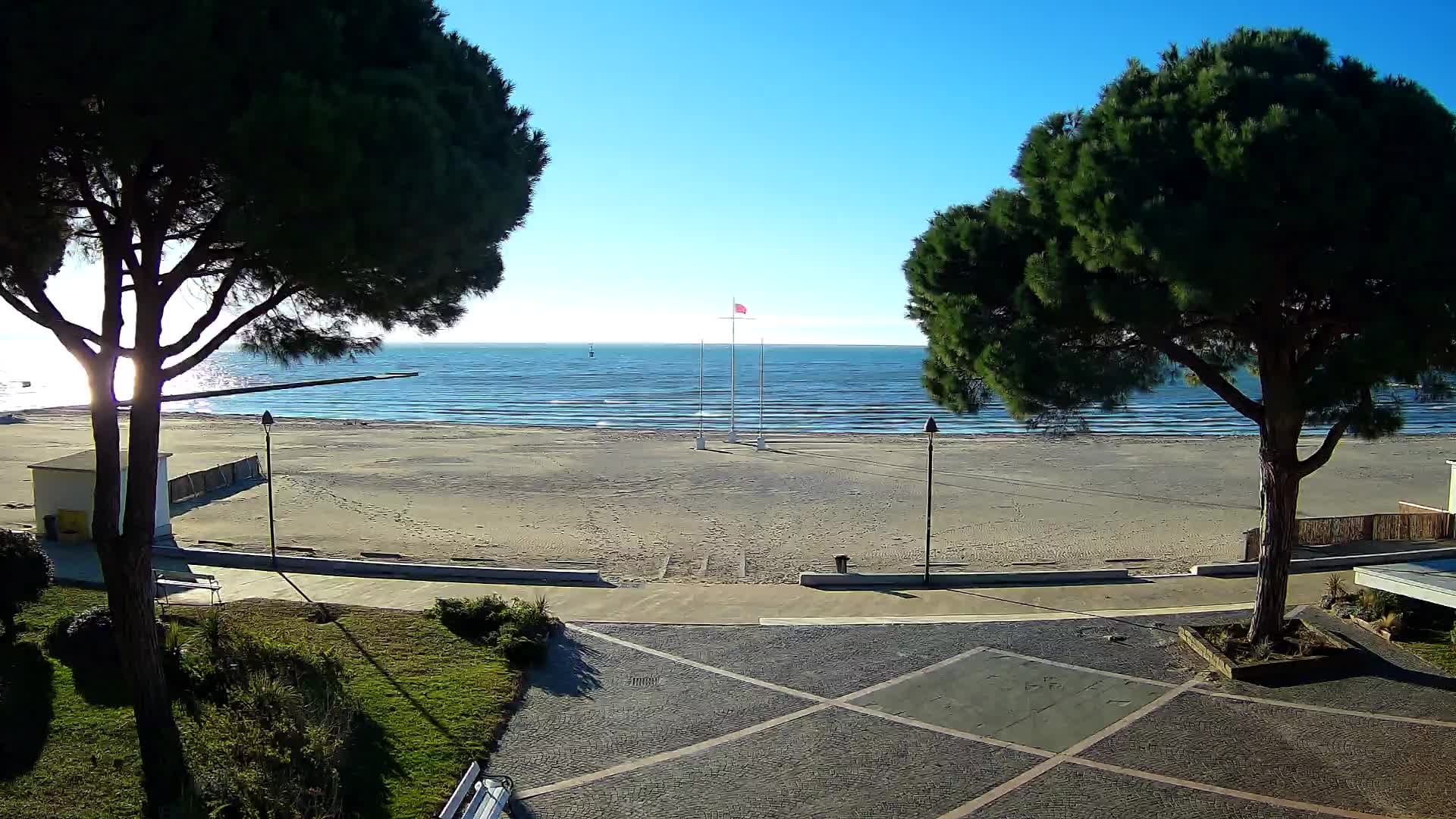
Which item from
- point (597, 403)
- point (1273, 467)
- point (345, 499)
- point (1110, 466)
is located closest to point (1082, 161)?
point (1273, 467)

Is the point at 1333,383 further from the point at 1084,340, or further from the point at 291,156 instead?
the point at 291,156

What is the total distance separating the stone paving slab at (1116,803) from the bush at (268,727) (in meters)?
5.31

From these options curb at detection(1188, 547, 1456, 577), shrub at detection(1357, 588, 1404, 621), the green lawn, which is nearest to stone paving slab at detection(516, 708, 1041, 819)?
the green lawn

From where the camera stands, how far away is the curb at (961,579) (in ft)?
51.7

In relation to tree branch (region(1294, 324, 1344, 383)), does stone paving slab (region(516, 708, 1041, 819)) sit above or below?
below

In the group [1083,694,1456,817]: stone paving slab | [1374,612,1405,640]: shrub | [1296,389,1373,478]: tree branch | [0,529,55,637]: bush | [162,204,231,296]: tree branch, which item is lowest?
[1083,694,1456,817]: stone paving slab

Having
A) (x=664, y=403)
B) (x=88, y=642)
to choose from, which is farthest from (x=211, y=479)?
(x=664, y=403)

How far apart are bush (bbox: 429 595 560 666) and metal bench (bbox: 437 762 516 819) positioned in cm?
301

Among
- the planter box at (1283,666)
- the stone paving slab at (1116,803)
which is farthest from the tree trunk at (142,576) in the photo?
the planter box at (1283,666)

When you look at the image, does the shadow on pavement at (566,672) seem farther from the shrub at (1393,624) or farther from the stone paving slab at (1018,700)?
the shrub at (1393,624)

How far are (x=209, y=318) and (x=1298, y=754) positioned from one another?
10.7 meters

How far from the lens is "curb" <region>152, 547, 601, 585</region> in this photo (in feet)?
52.0

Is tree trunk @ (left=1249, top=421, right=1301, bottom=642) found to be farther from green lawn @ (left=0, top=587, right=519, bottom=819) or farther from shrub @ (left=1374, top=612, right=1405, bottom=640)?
green lawn @ (left=0, top=587, right=519, bottom=819)

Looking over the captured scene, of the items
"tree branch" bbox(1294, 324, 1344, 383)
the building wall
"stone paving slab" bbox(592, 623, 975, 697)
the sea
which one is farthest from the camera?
the sea
